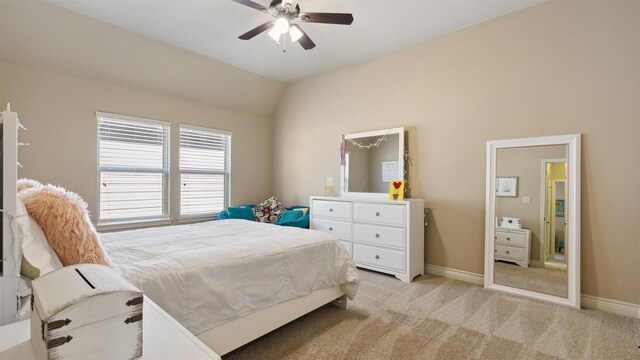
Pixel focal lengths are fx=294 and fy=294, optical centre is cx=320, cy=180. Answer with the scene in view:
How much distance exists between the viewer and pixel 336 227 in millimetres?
4051

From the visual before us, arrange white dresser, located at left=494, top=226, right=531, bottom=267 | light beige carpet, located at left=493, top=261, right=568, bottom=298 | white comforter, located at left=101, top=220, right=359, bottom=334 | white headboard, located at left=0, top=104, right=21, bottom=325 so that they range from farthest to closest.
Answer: white dresser, located at left=494, top=226, right=531, bottom=267
light beige carpet, located at left=493, top=261, right=568, bottom=298
white comforter, located at left=101, top=220, right=359, bottom=334
white headboard, located at left=0, top=104, right=21, bottom=325

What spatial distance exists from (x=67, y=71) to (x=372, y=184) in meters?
4.03

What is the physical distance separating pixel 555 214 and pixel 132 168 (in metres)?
5.07

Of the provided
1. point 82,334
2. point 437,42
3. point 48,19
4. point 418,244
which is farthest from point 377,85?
point 82,334

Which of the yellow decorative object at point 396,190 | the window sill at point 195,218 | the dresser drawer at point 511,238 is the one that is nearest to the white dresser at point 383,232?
the yellow decorative object at point 396,190

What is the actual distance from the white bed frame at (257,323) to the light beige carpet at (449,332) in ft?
0.51

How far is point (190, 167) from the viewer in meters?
4.68

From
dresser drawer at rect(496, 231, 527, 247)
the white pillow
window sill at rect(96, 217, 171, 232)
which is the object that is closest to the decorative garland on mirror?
dresser drawer at rect(496, 231, 527, 247)

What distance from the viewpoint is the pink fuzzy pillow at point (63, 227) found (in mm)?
1171

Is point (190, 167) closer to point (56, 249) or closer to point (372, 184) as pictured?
point (372, 184)

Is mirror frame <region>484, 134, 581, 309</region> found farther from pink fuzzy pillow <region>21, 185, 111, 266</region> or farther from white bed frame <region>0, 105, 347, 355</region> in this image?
pink fuzzy pillow <region>21, 185, 111, 266</region>

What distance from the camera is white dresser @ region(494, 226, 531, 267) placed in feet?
10.1

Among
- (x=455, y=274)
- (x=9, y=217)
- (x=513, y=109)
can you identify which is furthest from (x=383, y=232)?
(x=9, y=217)

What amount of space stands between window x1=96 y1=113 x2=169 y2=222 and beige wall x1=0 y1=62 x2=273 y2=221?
98 millimetres
